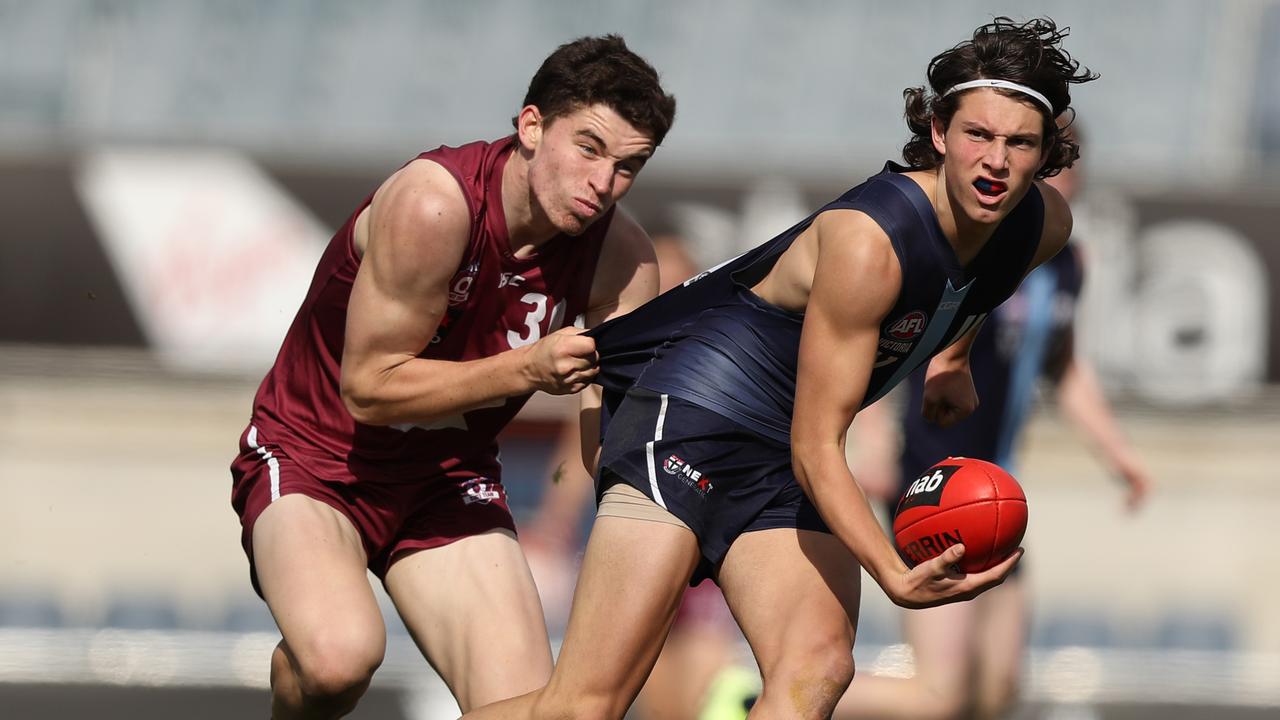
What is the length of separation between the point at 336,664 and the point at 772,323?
4.58 feet

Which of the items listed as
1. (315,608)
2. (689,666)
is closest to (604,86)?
(315,608)

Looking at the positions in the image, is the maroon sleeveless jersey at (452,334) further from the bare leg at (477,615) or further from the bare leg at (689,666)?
the bare leg at (689,666)

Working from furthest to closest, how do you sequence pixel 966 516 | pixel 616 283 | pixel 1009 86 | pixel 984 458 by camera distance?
pixel 984 458 → pixel 616 283 → pixel 1009 86 → pixel 966 516

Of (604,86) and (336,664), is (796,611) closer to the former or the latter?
(336,664)

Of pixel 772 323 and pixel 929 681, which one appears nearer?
pixel 772 323

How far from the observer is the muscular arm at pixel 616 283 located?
184 inches

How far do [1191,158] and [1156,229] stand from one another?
3355mm

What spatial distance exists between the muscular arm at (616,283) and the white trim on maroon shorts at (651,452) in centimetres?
51

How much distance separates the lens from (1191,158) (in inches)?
520

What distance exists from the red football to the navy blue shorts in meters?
0.30

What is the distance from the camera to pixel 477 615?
4520 mm

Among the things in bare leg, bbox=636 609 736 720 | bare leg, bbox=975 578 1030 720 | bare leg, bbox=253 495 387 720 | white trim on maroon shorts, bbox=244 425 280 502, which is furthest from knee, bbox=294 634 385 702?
bare leg, bbox=975 578 1030 720

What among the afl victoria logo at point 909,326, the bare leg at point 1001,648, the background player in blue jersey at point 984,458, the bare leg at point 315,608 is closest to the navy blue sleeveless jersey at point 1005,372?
the background player in blue jersey at point 984,458

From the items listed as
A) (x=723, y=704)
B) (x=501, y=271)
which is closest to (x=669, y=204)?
(x=723, y=704)
